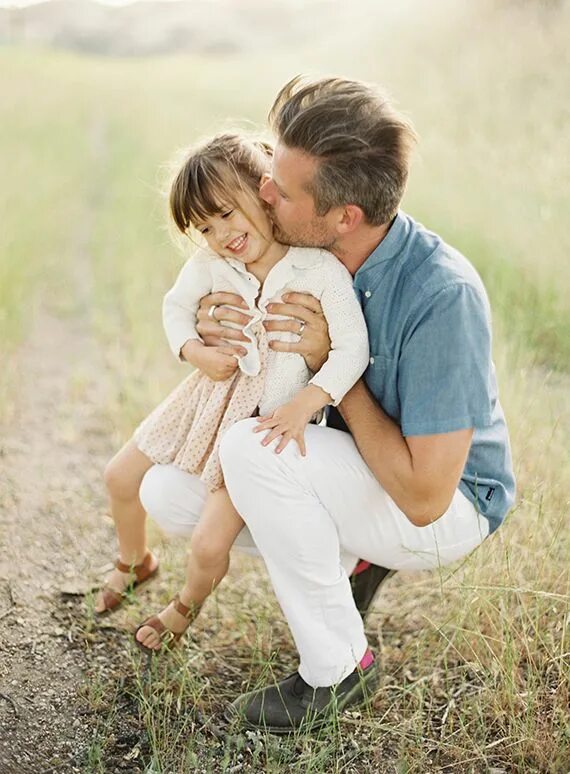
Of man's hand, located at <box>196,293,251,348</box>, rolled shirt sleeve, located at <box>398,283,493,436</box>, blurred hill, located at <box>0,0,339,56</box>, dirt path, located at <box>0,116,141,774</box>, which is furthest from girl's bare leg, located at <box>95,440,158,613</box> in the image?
blurred hill, located at <box>0,0,339,56</box>

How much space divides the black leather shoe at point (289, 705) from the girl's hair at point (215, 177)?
131cm

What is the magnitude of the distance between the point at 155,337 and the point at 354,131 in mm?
3176

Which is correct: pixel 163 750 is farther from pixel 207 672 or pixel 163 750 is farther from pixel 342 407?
pixel 342 407

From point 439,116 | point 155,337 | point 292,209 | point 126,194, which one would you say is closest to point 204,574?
point 292,209

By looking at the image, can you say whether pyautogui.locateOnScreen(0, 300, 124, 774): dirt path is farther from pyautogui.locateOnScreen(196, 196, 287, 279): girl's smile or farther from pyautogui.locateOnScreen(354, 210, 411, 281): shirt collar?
pyautogui.locateOnScreen(354, 210, 411, 281): shirt collar

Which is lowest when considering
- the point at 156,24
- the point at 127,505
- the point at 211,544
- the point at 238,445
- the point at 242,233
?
the point at 156,24

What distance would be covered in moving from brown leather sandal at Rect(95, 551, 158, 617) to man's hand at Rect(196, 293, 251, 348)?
78cm

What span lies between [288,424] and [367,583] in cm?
77

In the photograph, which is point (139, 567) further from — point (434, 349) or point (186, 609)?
point (434, 349)

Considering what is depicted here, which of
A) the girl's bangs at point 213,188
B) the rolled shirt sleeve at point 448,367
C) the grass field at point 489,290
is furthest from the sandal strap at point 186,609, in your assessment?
the girl's bangs at point 213,188

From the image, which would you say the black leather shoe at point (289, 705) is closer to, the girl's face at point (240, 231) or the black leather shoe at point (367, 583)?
the black leather shoe at point (367, 583)

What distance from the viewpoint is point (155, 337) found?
5293 mm

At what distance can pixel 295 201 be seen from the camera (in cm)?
236

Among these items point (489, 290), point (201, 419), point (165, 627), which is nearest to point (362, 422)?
point (201, 419)
